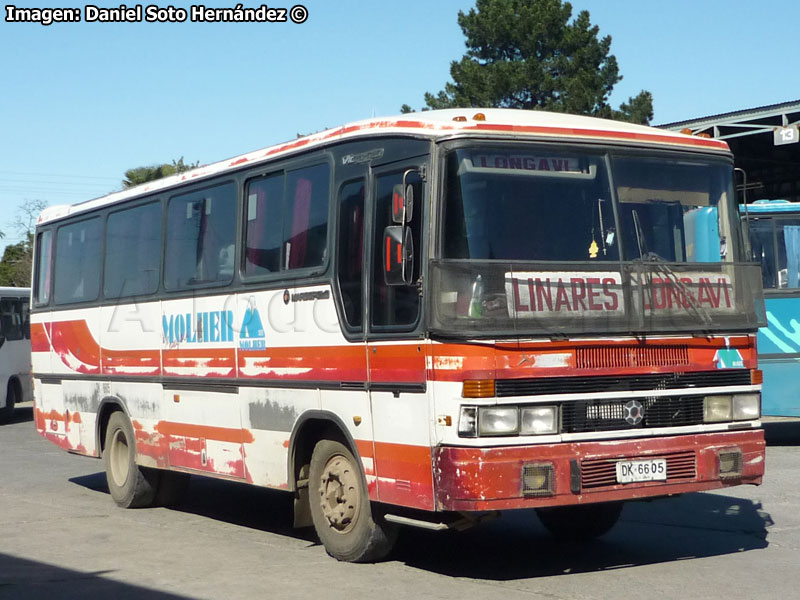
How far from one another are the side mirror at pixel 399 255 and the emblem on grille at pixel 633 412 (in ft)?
5.59

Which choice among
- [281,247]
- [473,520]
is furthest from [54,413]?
[473,520]

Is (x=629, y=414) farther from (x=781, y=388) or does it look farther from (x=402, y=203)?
(x=781, y=388)

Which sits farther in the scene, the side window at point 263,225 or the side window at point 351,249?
the side window at point 263,225

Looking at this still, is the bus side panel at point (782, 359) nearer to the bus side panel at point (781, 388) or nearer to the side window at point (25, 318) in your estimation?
the bus side panel at point (781, 388)

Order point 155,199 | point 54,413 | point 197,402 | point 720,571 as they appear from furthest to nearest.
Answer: point 54,413, point 155,199, point 197,402, point 720,571

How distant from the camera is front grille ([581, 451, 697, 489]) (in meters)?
7.87

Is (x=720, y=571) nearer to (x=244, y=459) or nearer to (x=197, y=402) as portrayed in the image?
(x=244, y=459)

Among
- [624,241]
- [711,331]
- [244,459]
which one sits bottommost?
[244,459]

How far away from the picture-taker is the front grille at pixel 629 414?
7.89 m

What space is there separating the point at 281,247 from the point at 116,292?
3.78m

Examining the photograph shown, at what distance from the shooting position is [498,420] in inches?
301

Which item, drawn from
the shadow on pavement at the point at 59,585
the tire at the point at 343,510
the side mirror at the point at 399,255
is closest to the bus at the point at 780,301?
the tire at the point at 343,510

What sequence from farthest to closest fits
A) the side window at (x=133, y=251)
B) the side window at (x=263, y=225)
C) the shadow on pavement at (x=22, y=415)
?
the shadow on pavement at (x=22, y=415)
the side window at (x=133, y=251)
the side window at (x=263, y=225)

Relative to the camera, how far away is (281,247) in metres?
9.81
